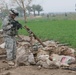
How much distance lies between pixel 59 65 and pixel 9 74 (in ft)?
5.04

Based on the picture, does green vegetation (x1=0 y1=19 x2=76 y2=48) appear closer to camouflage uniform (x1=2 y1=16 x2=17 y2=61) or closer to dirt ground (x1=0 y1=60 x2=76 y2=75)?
camouflage uniform (x1=2 y1=16 x2=17 y2=61)

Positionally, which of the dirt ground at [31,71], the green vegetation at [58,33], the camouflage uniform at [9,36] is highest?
the camouflage uniform at [9,36]

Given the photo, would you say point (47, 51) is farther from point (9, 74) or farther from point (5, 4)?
point (5, 4)

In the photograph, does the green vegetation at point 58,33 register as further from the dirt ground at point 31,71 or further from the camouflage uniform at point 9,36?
the dirt ground at point 31,71

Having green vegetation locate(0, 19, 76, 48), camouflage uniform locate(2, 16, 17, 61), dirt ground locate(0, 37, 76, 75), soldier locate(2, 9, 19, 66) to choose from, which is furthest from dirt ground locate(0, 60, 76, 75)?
green vegetation locate(0, 19, 76, 48)

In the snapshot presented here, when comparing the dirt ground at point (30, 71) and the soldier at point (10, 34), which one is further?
the soldier at point (10, 34)

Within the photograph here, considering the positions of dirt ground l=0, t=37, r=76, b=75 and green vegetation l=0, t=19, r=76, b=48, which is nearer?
dirt ground l=0, t=37, r=76, b=75

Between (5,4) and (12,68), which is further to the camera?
(5,4)

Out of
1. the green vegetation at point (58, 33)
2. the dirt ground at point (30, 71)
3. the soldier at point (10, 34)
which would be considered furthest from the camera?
the green vegetation at point (58, 33)

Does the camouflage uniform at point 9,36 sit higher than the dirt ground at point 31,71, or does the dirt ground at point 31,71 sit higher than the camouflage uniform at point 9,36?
the camouflage uniform at point 9,36

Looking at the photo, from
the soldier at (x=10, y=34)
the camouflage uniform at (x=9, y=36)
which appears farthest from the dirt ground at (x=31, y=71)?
the camouflage uniform at (x=9, y=36)

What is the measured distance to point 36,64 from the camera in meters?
9.80

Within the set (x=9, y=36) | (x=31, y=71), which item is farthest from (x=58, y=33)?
(x=31, y=71)

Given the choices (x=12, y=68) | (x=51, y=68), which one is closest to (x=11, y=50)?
(x=12, y=68)
